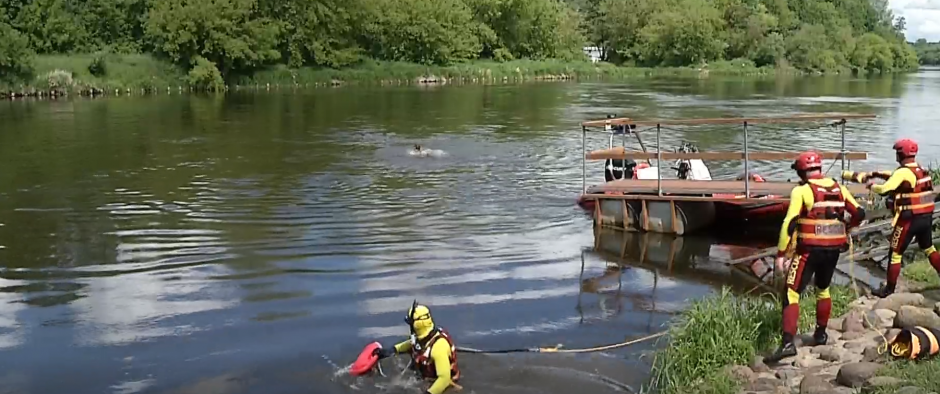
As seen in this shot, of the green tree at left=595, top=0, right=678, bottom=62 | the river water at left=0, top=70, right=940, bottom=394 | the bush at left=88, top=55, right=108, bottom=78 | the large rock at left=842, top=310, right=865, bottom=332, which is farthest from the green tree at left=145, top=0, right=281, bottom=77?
→ the large rock at left=842, top=310, right=865, bottom=332

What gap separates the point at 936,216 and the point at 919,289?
110 inches

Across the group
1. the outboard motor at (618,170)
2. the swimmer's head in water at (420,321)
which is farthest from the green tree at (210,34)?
the swimmer's head in water at (420,321)

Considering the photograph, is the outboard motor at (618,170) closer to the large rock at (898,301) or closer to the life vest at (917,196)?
the life vest at (917,196)

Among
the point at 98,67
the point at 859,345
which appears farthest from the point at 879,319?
the point at 98,67

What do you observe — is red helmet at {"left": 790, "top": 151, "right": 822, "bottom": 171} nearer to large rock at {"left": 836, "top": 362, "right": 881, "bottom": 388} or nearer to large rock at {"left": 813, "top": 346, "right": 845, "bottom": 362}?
large rock at {"left": 813, "top": 346, "right": 845, "bottom": 362}

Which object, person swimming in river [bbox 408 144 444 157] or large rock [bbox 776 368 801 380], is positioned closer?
large rock [bbox 776 368 801 380]

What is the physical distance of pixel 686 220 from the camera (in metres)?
16.0

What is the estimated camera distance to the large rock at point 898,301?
31.3ft

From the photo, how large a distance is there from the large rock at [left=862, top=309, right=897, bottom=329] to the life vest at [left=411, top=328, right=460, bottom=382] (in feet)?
12.9

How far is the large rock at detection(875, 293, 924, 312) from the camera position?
376 inches

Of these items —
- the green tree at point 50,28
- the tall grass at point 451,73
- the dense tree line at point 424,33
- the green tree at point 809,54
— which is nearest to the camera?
the green tree at point 50,28

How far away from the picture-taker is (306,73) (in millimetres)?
69625

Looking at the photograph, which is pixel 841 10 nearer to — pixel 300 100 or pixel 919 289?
pixel 300 100

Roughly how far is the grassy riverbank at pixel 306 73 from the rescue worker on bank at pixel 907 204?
2055 inches
